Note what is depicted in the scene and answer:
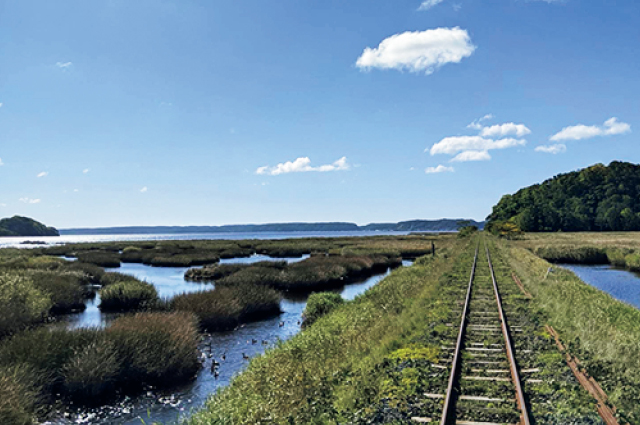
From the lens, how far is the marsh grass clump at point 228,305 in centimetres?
2190

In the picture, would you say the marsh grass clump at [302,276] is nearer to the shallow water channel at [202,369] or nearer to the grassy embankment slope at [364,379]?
the shallow water channel at [202,369]

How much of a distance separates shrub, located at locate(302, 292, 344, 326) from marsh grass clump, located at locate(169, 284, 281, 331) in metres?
3.00

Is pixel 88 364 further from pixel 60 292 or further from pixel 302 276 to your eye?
pixel 302 276

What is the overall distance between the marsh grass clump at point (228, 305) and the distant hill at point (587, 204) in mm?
140174

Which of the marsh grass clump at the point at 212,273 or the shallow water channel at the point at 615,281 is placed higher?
the marsh grass clump at the point at 212,273

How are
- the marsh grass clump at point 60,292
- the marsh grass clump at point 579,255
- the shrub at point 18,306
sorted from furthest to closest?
the marsh grass clump at point 579,255
the marsh grass clump at point 60,292
the shrub at point 18,306

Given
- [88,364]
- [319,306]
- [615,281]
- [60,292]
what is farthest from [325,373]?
[615,281]

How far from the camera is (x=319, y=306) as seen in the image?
23328mm

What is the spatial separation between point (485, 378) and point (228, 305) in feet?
52.0

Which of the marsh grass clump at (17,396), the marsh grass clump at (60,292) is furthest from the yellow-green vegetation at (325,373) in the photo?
the marsh grass clump at (60,292)

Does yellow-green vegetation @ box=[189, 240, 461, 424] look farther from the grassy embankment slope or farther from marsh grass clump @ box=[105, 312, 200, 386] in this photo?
marsh grass clump @ box=[105, 312, 200, 386]

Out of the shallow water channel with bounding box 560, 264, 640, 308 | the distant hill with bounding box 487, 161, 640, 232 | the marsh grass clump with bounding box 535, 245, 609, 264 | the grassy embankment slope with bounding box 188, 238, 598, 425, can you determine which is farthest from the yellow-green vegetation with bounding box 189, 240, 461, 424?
the distant hill with bounding box 487, 161, 640, 232

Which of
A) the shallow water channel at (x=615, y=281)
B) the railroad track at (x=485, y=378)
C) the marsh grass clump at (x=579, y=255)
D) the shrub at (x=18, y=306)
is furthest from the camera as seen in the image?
the marsh grass clump at (x=579, y=255)

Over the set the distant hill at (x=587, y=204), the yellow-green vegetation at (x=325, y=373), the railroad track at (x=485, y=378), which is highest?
the distant hill at (x=587, y=204)
